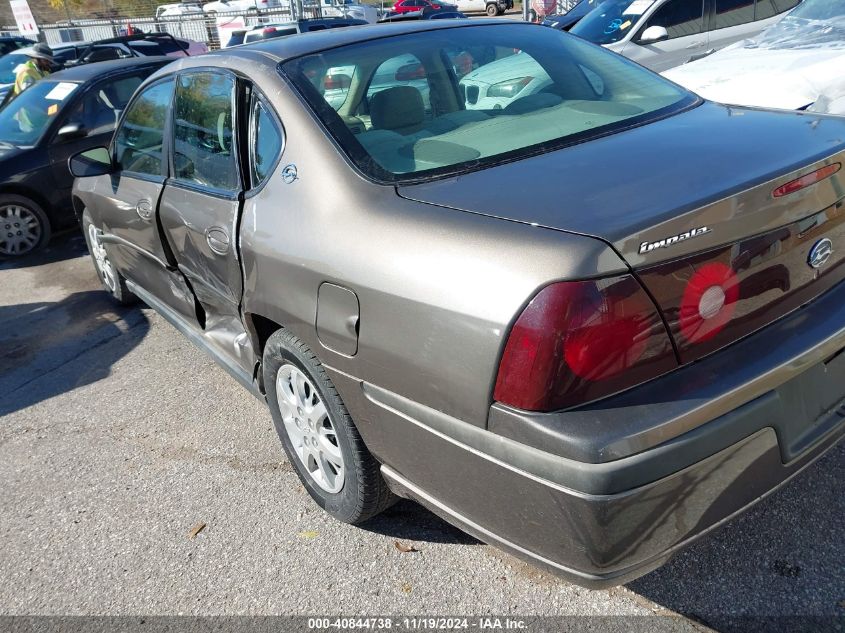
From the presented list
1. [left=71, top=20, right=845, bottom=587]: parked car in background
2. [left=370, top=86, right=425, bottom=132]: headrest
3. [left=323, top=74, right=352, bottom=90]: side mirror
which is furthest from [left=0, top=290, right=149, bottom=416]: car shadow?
[left=370, top=86, right=425, bottom=132]: headrest

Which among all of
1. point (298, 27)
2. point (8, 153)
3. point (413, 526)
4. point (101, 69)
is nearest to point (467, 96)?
point (413, 526)

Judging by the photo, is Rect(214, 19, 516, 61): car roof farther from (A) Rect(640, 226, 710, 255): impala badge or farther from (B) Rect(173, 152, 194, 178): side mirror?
(A) Rect(640, 226, 710, 255): impala badge

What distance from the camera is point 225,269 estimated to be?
290cm

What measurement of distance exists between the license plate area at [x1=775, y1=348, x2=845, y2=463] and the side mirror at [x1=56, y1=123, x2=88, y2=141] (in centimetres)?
652

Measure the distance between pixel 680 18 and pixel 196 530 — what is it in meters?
8.03

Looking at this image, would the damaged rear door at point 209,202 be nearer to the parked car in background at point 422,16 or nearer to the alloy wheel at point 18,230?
the parked car in background at point 422,16

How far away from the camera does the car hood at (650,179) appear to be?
1812mm

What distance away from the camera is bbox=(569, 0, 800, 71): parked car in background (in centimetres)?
838

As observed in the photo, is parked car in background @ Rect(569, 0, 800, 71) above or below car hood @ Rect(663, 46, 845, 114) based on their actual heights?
below

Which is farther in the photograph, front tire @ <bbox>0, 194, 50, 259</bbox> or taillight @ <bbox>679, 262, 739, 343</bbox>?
front tire @ <bbox>0, 194, 50, 259</bbox>

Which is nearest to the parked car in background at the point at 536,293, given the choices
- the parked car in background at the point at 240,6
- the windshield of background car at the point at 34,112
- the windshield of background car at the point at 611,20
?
the windshield of background car at the point at 34,112

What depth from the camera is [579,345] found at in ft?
5.72

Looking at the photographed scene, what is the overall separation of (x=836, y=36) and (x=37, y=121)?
282 inches

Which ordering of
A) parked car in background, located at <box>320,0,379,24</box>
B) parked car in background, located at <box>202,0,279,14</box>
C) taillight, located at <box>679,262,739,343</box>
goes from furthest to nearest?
parked car in background, located at <box>202,0,279,14</box> < parked car in background, located at <box>320,0,379,24</box> < taillight, located at <box>679,262,739,343</box>
